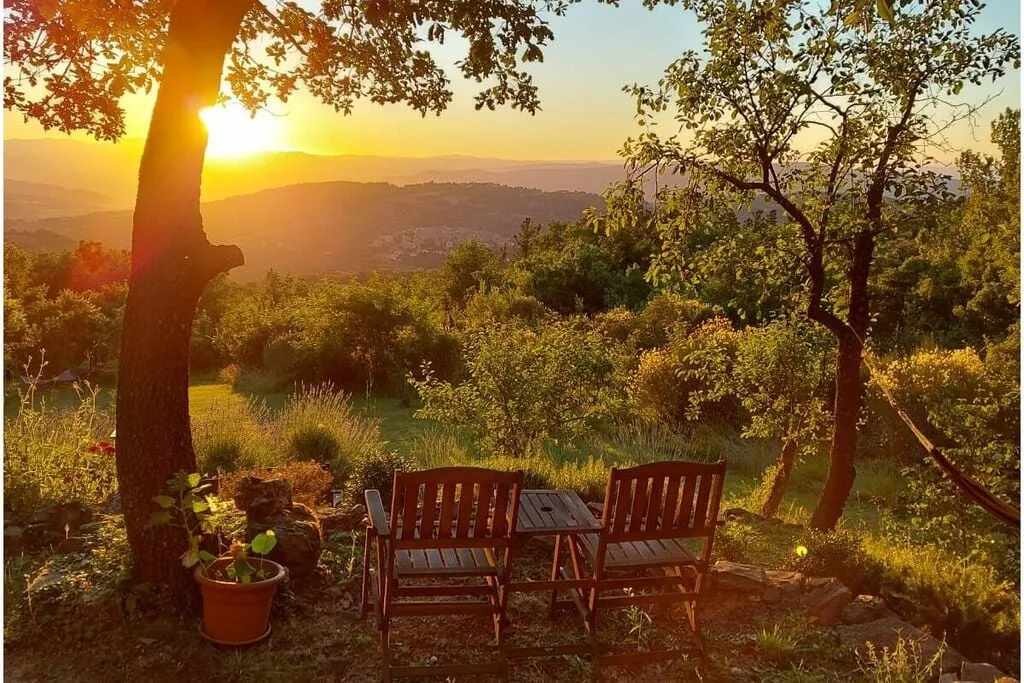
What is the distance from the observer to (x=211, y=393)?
1783cm

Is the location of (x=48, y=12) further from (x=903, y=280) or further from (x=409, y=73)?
(x=903, y=280)

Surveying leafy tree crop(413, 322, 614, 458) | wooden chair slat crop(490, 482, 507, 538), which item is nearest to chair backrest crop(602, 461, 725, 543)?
wooden chair slat crop(490, 482, 507, 538)

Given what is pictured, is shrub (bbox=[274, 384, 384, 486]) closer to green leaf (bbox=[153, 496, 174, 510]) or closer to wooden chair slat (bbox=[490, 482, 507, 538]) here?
green leaf (bbox=[153, 496, 174, 510])

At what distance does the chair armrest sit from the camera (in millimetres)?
3748

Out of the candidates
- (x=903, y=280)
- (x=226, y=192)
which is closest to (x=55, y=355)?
(x=903, y=280)

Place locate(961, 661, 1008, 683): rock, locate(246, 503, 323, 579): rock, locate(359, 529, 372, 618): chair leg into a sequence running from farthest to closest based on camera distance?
locate(246, 503, 323, 579): rock → locate(359, 529, 372, 618): chair leg → locate(961, 661, 1008, 683): rock

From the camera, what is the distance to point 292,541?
186 inches

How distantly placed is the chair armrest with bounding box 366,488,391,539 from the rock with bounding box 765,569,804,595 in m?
2.62

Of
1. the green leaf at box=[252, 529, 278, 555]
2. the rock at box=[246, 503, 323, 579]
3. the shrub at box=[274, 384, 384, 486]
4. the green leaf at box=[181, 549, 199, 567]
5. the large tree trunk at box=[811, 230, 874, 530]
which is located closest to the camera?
the green leaf at box=[252, 529, 278, 555]

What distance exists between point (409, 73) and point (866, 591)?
5.17 metres

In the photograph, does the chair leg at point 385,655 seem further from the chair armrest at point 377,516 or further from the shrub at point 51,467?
the shrub at point 51,467

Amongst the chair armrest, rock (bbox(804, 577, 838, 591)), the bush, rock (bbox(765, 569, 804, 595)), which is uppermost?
the chair armrest

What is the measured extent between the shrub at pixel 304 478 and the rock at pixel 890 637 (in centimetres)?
425

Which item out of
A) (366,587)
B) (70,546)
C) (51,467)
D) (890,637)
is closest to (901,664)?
(890,637)
